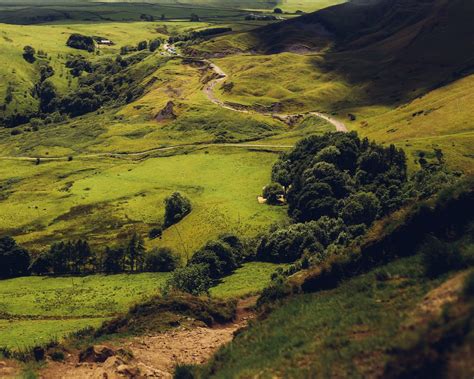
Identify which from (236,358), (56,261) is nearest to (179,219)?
(56,261)

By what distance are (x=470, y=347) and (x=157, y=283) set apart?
7755 centimetres

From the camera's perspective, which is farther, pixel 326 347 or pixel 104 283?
pixel 104 283

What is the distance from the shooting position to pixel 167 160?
194750mm

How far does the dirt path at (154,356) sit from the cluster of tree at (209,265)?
89.4ft

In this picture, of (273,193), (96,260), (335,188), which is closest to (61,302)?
(96,260)

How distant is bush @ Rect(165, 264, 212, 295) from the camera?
81.0 m

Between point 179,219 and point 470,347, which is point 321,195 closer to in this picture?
point 179,219

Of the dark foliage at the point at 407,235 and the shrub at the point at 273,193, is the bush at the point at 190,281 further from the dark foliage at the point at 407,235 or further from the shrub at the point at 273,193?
the shrub at the point at 273,193

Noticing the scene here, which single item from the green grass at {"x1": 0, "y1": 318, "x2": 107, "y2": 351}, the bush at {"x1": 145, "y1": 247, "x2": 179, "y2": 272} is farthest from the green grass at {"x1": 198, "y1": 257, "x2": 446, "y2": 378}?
the bush at {"x1": 145, "y1": 247, "x2": 179, "y2": 272}

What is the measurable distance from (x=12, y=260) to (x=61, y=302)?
32.9 metres

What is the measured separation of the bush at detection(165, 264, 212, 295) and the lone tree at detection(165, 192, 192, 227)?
155 feet

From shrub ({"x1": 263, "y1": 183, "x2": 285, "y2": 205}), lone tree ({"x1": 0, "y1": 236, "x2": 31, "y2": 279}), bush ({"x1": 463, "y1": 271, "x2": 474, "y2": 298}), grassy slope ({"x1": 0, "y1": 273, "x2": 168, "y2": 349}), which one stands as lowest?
lone tree ({"x1": 0, "y1": 236, "x2": 31, "y2": 279})

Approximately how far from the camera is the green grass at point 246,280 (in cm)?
8111

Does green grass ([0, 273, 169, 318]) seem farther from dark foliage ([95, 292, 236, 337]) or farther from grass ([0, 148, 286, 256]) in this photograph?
dark foliage ([95, 292, 236, 337])
